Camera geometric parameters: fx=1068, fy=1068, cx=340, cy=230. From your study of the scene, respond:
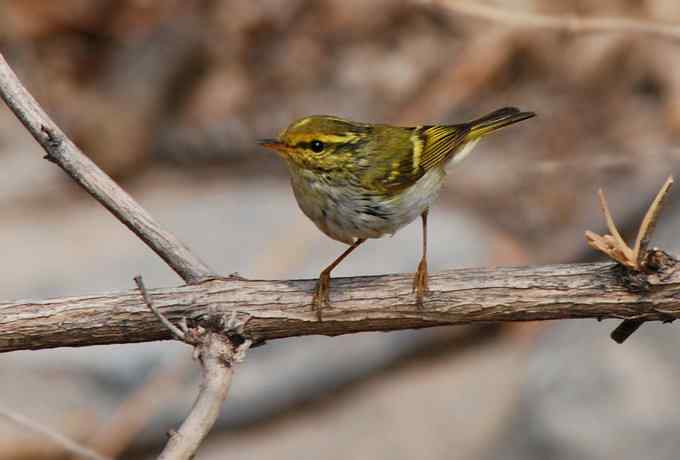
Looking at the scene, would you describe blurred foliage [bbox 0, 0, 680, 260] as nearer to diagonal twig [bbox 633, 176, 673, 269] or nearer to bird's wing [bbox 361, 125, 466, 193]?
bird's wing [bbox 361, 125, 466, 193]

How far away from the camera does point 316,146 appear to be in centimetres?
413

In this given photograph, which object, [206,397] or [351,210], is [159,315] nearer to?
[206,397]

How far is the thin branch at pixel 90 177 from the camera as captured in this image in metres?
3.30

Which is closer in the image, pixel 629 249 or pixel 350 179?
pixel 629 249

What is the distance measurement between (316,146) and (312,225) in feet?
11.8

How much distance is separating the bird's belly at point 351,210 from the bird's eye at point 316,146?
129 millimetres

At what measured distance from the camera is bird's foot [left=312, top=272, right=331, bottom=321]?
3344 millimetres

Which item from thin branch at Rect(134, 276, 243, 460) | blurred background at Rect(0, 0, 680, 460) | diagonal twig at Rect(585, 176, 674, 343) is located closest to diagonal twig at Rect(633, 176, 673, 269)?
diagonal twig at Rect(585, 176, 674, 343)

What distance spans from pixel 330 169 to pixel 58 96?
521cm

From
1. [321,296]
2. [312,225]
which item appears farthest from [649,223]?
[312,225]

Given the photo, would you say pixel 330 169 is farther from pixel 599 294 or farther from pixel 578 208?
pixel 578 208

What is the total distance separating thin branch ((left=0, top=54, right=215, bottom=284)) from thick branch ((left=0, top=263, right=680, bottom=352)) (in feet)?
0.41

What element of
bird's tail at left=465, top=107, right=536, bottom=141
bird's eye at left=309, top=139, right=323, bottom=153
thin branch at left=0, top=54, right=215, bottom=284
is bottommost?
thin branch at left=0, top=54, right=215, bottom=284

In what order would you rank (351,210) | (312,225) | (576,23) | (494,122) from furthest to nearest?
(312,225) → (494,122) → (351,210) → (576,23)
